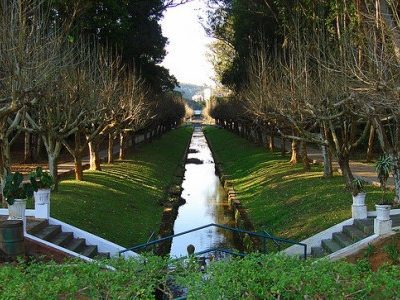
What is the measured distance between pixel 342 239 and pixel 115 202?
1051 centimetres

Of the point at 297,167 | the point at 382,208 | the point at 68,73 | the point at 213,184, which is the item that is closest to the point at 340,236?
the point at 382,208

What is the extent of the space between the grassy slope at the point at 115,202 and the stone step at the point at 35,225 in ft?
5.29

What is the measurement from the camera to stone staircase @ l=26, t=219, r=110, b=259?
47.5 ft

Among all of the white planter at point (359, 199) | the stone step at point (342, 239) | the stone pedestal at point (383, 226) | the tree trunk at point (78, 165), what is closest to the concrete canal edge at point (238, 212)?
the stone step at point (342, 239)

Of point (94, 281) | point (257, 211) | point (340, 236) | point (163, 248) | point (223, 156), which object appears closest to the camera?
point (94, 281)

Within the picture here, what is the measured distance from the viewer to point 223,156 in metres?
53.7

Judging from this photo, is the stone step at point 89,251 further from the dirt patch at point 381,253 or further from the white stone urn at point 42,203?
the dirt patch at point 381,253

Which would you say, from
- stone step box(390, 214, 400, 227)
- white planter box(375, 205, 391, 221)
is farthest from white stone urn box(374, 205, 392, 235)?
stone step box(390, 214, 400, 227)

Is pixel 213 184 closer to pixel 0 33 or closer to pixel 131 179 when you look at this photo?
pixel 131 179

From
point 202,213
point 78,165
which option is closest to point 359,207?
point 202,213

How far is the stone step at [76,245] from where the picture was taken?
1486 cm

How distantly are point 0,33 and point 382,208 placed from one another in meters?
10.5

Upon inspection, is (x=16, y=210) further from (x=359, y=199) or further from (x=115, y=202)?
(x=115, y=202)

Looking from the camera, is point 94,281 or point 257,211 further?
point 257,211
